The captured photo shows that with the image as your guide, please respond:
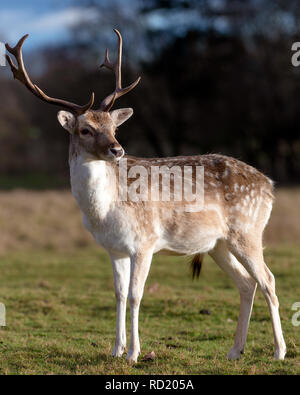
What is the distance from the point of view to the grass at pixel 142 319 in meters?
5.59

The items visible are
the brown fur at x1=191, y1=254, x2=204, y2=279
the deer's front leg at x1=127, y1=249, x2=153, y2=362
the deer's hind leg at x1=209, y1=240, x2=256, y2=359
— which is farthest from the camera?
the brown fur at x1=191, y1=254, x2=204, y2=279

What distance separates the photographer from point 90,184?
18.9 ft

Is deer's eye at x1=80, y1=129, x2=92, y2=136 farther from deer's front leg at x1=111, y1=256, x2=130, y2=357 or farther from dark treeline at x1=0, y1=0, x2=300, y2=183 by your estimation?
dark treeline at x1=0, y1=0, x2=300, y2=183

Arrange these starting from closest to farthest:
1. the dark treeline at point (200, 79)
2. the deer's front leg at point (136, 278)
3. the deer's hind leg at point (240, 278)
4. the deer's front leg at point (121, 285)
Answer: the deer's front leg at point (136, 278), the deer's front leg at point (121, 285), the deer's hind leg at point (240, 278), the dark treeline at point (200, 79)

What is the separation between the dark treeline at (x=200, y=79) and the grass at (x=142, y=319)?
50.5ft

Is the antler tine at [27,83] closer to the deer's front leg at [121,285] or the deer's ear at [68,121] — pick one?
the deer's ear at [68,121]

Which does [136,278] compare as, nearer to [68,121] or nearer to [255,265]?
[255,265]

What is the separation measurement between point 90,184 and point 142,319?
288 cm

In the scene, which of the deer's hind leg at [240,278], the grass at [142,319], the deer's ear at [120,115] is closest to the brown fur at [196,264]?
the deer's hind leg at [240,278]

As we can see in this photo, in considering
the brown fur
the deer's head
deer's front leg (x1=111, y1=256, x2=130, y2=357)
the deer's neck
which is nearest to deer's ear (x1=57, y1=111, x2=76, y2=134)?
the deer's head

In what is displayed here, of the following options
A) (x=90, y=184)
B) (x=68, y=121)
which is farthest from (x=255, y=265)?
(x=68, y=121)

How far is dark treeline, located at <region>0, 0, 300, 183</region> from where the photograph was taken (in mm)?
27047

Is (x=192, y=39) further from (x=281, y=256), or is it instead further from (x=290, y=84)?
(x=281, y=256)

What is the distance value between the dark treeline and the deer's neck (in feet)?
71.5
